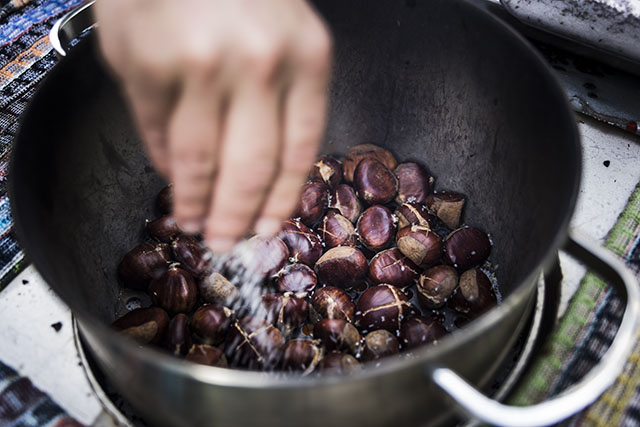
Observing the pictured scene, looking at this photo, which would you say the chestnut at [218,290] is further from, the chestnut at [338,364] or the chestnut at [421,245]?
the chestnut at [421,245]

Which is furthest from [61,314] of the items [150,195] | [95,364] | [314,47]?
[314,47]

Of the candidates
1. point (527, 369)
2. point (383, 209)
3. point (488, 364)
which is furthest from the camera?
point (383, 209)

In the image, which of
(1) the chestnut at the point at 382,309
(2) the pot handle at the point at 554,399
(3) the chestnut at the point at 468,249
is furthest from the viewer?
(3) the chestnut at the point at 468,249

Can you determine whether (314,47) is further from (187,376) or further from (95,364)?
(95,364)

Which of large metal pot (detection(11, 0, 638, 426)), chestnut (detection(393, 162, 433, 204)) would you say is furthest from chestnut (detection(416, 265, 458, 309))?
chestnut (detection(393, 162, 433, 204))

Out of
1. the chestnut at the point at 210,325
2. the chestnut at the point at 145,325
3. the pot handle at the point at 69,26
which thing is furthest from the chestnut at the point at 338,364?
the pot handle at the point at 69,26

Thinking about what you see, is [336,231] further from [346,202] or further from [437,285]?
[437,285]

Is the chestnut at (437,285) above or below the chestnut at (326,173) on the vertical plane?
below

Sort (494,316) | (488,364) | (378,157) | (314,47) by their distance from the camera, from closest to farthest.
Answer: (314,47) → (494,316) → (488,364) → (378,157)
